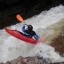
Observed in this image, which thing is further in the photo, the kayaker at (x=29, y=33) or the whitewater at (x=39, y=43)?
the kayaker at (x=29, y=33)

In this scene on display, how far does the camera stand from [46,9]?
40.3 ft

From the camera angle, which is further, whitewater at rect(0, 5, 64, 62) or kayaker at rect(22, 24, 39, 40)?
kayaker at rect(22, 24, 39, 40)

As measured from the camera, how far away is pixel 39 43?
9219 millimetres

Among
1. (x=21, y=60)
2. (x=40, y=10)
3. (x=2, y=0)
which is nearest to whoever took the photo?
(x=21, y=60)

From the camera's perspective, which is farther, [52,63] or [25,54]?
[25,54]

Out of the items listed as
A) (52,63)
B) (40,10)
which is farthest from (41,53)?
(40,10)

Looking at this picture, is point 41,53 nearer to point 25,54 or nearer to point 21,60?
point 25,54

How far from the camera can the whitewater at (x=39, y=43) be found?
884 cm

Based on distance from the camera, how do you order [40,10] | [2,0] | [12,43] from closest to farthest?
[12,43] < [2,0] < [40,10]

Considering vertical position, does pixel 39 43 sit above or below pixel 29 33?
below

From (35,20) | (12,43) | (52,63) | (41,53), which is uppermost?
(35,20)

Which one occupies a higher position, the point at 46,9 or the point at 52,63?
the point at 46,9

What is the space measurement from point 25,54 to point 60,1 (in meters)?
4.37

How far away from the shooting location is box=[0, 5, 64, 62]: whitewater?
29.0 ft
